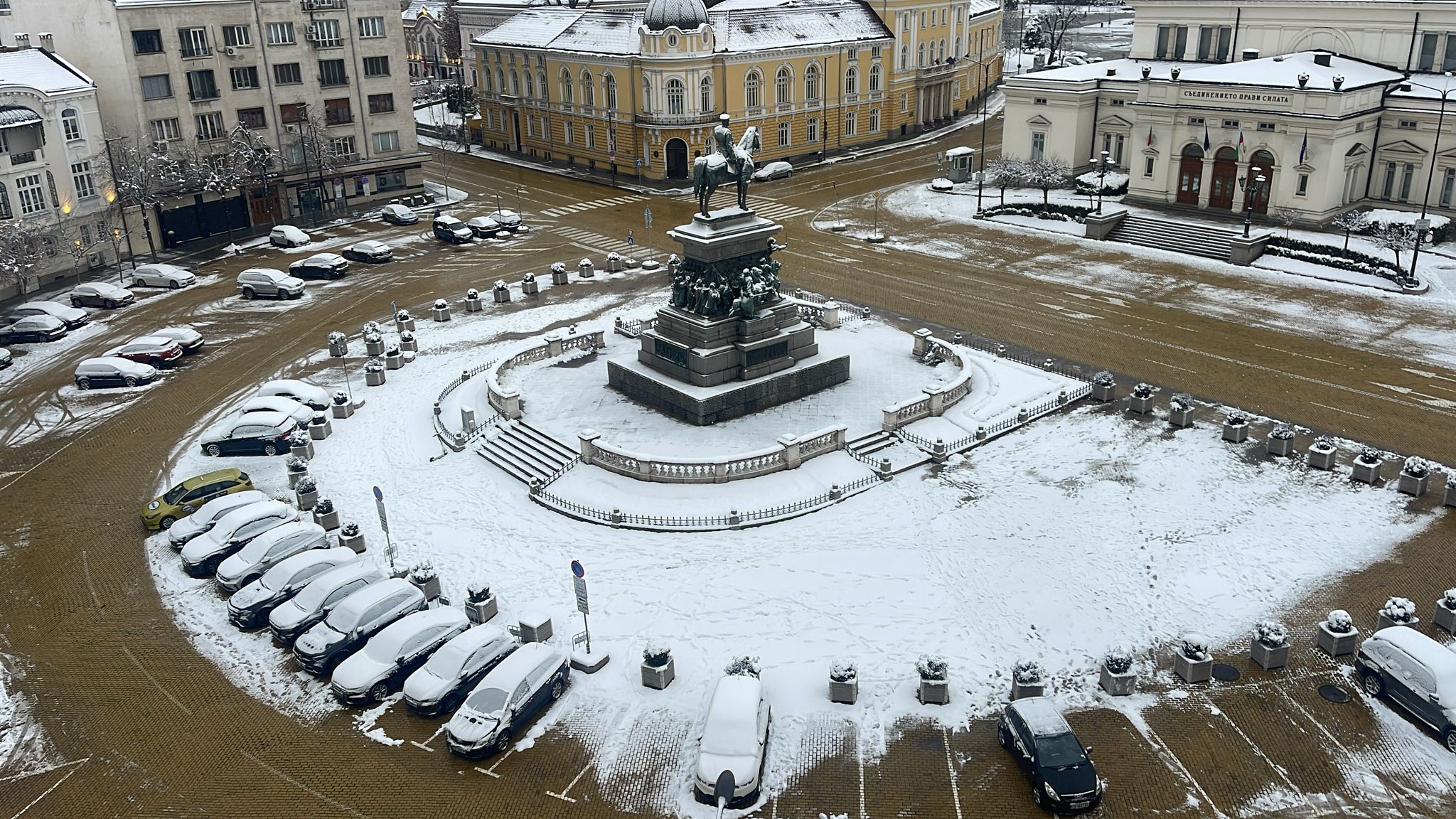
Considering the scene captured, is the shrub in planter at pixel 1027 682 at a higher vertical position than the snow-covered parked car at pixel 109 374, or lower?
lower

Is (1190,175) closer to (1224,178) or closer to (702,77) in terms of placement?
(1224,178)

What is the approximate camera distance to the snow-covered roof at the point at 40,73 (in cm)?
6200

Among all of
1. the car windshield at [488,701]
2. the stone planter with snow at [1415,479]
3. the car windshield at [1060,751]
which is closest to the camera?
the car windshield at [1060,751]

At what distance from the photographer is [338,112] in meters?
79.9

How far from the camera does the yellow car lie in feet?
118

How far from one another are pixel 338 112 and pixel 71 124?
19413mm

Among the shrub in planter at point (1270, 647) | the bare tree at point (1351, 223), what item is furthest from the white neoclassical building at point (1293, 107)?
the shrub in planter at point (1270, 647)

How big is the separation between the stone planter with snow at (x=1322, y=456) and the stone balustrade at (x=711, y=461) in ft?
52.8

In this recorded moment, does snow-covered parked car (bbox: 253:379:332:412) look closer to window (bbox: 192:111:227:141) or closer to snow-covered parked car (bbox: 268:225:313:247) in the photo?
snow-covered parked car (bbox: 268:225:313:247)

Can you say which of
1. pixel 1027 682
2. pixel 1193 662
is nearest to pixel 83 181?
pixel 1027 682

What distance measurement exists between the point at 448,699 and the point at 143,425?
26131 mm

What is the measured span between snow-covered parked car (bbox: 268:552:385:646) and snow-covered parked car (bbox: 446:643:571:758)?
6.07 meters

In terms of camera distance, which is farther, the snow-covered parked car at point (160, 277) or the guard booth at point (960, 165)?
the guard booth at point (960, 165)

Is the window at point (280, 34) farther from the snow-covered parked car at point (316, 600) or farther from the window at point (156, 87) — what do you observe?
the snow-covered parked car at point (316, 600)
